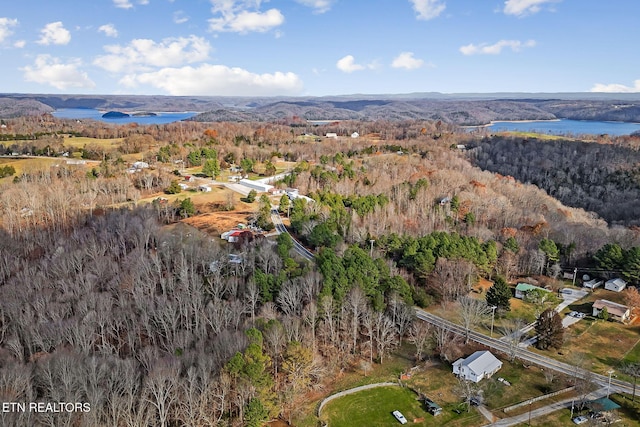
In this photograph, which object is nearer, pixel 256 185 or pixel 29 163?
pixel 256 185

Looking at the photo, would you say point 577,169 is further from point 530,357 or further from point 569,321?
point 530,357

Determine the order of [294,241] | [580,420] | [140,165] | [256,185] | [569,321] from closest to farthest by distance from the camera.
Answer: [580,420] → [569,321] → [294,241] → [256,185] → [140,165]

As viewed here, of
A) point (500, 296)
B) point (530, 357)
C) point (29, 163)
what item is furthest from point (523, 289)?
point (29, 163)

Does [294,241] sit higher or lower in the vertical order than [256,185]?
lower

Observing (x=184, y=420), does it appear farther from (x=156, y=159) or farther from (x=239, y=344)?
(x=156, y=159)

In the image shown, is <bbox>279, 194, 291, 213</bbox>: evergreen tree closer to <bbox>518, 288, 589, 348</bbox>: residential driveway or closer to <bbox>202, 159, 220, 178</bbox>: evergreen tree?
<bbox>202, 159, 220, 178</bbox>: evergreen tree

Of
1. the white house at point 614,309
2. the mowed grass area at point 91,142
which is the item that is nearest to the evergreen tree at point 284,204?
the white house at point 614,309

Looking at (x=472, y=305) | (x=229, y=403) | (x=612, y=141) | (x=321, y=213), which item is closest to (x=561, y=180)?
(x=612, y=141)

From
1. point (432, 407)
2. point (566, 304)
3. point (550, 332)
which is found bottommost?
point (432, 407)
